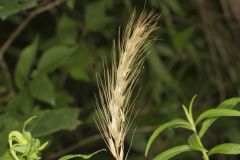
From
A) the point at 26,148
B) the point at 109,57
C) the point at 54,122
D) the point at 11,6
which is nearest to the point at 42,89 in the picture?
the point at 54,122

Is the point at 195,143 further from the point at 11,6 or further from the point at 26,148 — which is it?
the point at 11,6

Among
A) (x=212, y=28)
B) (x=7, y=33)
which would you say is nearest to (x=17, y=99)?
(x=7, y=33)

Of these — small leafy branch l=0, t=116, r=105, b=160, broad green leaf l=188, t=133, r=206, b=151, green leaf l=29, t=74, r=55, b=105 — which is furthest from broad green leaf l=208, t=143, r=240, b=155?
green leaf l=29, t=74, r=55, b=105

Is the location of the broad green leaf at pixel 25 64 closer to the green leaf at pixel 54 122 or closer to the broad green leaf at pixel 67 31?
the green leaf at pixel 54 122

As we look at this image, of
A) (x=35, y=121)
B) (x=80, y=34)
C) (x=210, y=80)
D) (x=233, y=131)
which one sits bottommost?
(x=233, y=131)

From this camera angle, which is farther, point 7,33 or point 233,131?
point 7,33

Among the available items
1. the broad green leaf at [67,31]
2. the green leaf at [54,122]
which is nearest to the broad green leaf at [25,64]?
the green leaf at [54,122]

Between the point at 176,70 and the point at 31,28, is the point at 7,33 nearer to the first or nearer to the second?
the point at 31,28

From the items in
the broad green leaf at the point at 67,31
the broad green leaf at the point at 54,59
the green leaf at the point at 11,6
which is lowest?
the broad green leaf at the point at 54,59
